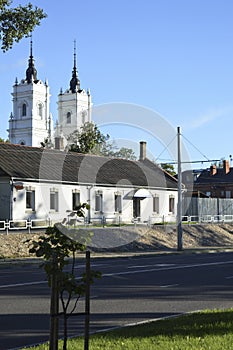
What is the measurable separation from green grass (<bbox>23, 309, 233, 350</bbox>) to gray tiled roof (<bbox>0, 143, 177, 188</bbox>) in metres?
31.4

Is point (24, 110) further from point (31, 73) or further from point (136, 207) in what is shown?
point (136, 207)

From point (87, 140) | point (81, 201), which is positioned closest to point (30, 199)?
point (81, 201)

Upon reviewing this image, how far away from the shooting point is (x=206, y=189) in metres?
107

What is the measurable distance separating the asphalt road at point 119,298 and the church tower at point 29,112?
4109 inches

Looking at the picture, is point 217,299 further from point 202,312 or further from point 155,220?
point 155,220

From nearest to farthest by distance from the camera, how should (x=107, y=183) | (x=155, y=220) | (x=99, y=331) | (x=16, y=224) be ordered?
1. (x=99, y=331)
2. (x=16, y=224)
3. (x=107, y=183)
4. (x=155, y=220)

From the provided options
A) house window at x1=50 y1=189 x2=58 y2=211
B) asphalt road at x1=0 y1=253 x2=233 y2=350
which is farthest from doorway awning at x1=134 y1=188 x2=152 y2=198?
asphalt road at x1=0 y1=253 x2=233 y2=350

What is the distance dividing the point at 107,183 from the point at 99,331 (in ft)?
131

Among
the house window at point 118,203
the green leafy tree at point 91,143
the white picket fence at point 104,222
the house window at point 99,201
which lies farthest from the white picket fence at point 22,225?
the green leafy tree at point 91,143

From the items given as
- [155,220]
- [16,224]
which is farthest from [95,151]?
[16,224]

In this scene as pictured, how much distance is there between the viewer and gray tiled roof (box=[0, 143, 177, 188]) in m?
44.3

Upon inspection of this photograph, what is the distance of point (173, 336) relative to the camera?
973 centimetres

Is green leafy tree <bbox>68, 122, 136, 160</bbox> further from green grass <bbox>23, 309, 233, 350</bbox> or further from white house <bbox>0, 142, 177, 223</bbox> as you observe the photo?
green grass <bbox>23, 309, 233, 350</bbox>

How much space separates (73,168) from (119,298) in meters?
35.9
